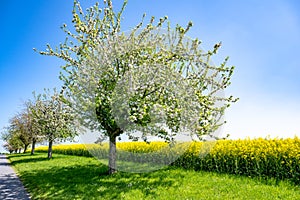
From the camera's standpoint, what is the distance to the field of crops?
12.5 metres

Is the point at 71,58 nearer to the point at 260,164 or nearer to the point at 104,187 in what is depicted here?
the point at 104,187

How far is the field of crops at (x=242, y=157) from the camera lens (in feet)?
40.9

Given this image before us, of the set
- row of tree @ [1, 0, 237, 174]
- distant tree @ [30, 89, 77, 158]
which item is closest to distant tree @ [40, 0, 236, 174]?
row of tree @ [1, 0, 237, 174]

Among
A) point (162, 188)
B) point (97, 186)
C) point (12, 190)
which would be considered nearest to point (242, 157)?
point (162, 188)

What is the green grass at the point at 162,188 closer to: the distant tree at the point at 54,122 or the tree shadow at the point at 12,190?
the tree shadow at the point at 12,190

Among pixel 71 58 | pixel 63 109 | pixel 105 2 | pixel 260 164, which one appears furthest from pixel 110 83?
pixel 63 109

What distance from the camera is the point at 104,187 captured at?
11.9m

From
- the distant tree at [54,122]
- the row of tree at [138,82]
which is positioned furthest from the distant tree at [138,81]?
the distant tree at [54,122]

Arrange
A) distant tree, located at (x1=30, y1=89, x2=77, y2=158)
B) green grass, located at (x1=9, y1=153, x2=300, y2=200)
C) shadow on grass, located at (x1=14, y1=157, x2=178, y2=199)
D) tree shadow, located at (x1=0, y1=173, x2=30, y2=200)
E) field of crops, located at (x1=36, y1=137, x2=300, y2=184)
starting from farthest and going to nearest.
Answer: distant tree, located at (x1=30, y1=89, x2=77, y2=158) < field of crops, located at (x1=36, y1=137, x2=300, y2=184) < tree shadow, located at (x1=0, y1=173, x2=30, y2=200) < shadow on grass, located at (x1=14, y1=157, x2=178, y2=199) < green grass, located at (x1=9, y1=153, x2=300, y2=200)

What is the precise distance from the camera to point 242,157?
14.2m

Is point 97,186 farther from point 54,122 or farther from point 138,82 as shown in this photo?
point 54,122

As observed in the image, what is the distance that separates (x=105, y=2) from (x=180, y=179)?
32.0 feet

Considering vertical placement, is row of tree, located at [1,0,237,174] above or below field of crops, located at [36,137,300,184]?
above

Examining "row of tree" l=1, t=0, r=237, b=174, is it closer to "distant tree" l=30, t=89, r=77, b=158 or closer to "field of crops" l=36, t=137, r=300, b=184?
"field of crops" l=36, t=137, r=300, b=184
